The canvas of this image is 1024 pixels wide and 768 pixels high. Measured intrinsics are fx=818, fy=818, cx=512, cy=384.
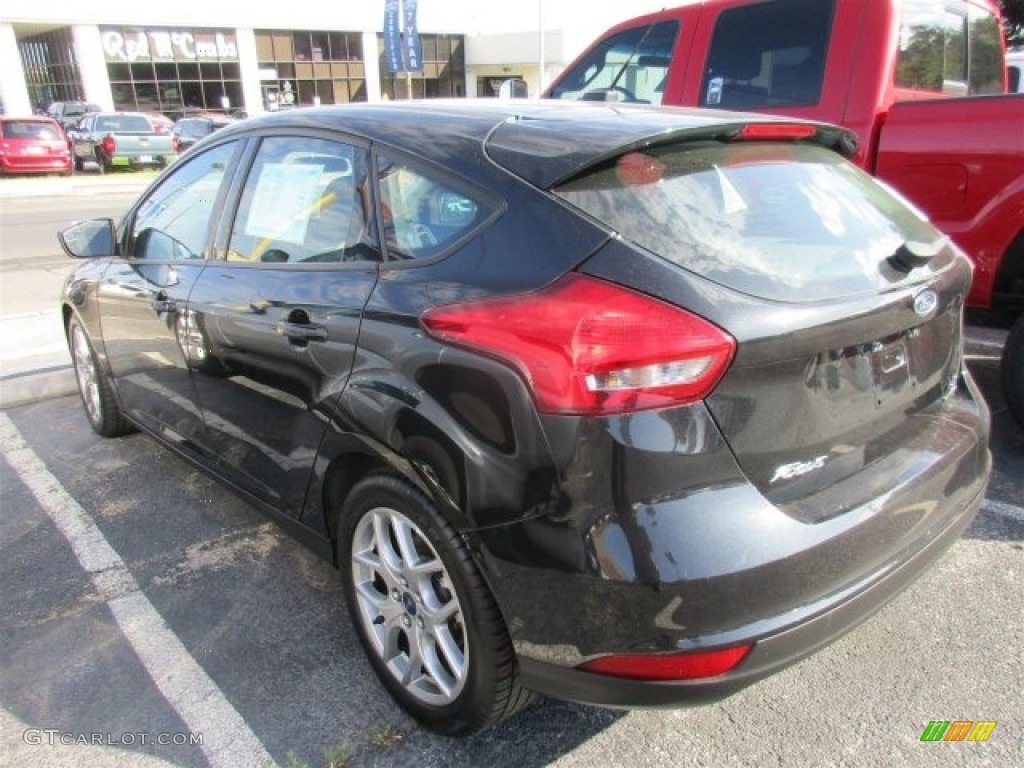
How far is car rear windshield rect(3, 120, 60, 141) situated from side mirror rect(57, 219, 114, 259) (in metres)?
21.1

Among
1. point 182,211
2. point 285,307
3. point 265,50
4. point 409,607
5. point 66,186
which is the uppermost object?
point 265,50

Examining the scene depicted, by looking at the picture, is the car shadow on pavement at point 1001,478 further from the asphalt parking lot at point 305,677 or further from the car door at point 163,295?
the car door at point 163,295

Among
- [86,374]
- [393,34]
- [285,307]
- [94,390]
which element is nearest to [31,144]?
[393,34]

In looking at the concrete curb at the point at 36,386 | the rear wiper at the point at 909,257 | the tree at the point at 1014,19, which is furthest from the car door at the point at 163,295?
the tree at the point at 1014,19

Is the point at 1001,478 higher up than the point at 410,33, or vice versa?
the point at 410,33

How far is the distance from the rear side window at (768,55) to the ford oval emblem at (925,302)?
2.61 metres

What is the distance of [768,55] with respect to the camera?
15.7 feet

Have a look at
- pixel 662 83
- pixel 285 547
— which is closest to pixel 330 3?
pixel 662 83

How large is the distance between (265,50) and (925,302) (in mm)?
40577

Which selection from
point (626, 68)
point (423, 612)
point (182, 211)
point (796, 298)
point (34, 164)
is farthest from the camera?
point (34, 164)

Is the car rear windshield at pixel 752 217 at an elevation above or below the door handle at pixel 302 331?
above

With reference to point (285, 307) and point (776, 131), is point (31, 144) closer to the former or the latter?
point (285, 307)

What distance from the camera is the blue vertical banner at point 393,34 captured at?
2859cm

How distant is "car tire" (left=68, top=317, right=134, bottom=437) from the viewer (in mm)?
4270
